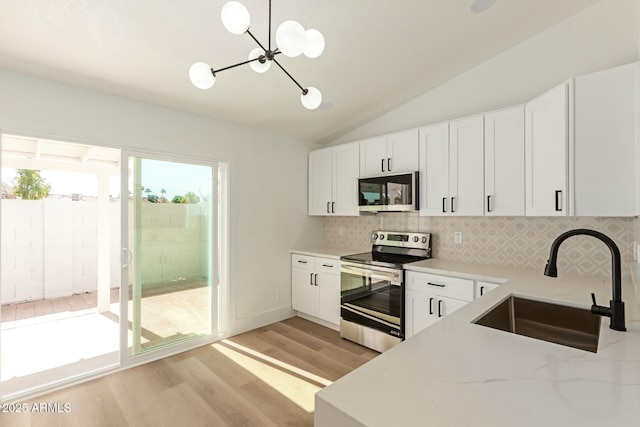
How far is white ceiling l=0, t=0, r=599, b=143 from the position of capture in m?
1.95

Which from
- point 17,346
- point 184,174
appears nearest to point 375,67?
point 184,174

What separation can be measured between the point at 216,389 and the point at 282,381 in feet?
1.80

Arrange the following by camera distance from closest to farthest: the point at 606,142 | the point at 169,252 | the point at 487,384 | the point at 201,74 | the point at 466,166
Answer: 1. the point at 487,384
2. the point at 201,74
3. the point at 606,142
4. the point at 466,166
5. the point at 169,252

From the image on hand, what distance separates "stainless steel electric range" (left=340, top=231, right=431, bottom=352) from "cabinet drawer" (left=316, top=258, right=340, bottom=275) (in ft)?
0.49

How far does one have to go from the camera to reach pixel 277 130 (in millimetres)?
3951

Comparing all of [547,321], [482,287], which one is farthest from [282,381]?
[547,321]

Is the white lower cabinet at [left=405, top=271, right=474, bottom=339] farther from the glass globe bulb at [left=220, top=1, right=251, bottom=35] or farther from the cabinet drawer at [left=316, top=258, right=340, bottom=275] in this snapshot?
the glass globe bulb at [left=220, top=1, right=251, bottom=35]

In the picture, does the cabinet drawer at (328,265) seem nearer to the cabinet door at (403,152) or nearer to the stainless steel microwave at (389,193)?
the stainless steel microwave at (389,193)

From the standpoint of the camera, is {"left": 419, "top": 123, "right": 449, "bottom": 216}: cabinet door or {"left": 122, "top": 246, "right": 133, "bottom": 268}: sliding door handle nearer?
{"left": 122, "top": 246, "right": 133, "bottom": 268}: sliding door handle

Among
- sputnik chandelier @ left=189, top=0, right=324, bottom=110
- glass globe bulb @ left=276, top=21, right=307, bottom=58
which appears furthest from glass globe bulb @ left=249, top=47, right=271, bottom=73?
glass globe bulb @ left=276, top=21, right=307, bottom=58

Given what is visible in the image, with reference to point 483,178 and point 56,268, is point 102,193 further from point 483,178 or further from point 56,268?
point 483,178

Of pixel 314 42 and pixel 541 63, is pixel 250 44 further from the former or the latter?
pixel 541 63

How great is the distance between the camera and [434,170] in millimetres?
3086

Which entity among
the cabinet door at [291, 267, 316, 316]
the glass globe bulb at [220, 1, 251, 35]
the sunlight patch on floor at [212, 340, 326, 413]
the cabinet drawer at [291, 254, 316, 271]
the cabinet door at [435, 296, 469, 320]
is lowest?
the sunlight patch on floor at [212, 340, 326, 413]
